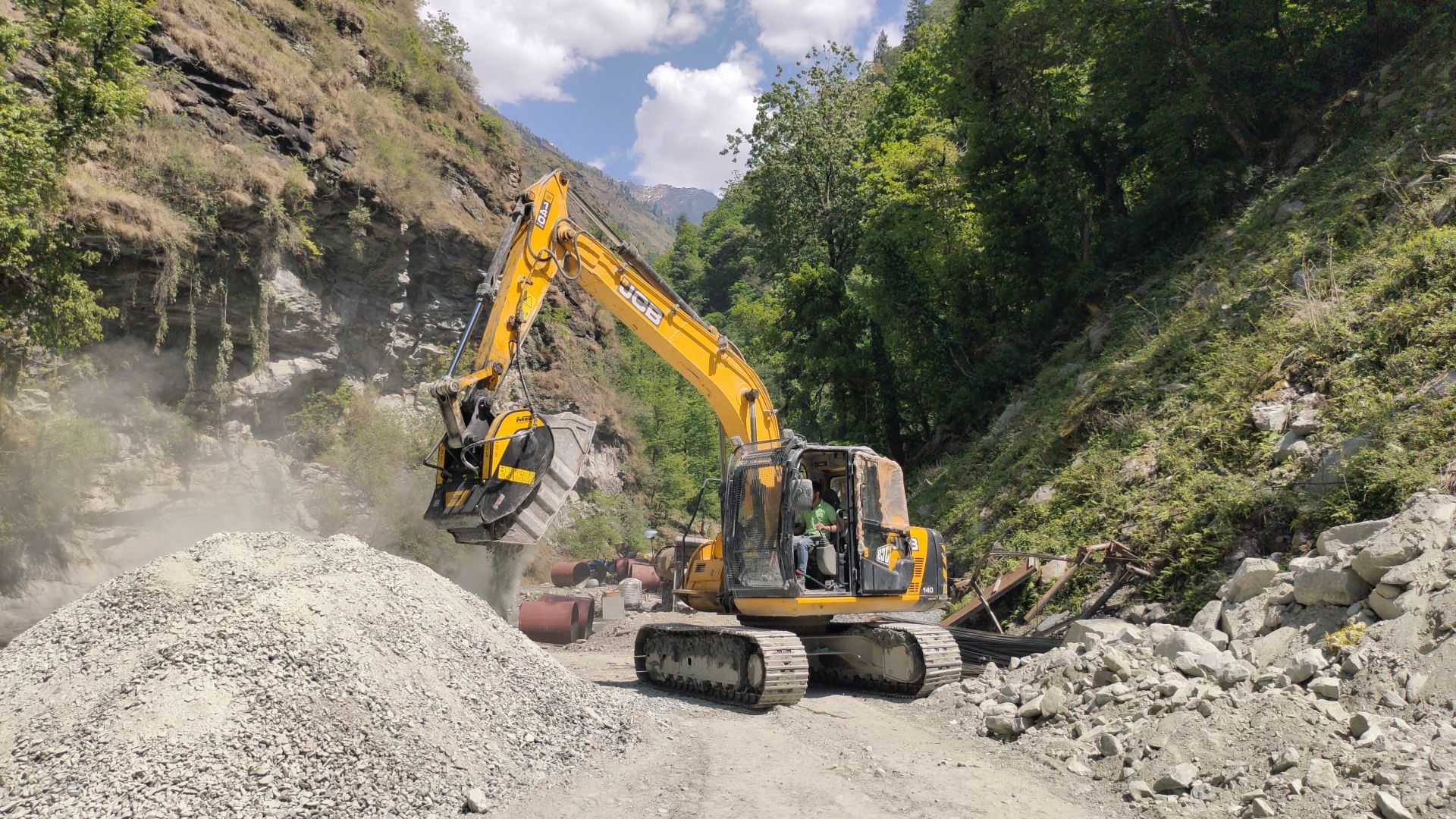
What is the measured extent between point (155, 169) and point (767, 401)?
13582 millimetres

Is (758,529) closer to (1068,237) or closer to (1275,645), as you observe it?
(1275,645)

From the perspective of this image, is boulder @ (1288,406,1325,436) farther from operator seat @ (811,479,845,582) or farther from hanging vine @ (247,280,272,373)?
hanging vine @ (247,280,272,373)

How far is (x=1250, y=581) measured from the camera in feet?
23.4

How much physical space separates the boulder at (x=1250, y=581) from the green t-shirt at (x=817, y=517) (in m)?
3.46

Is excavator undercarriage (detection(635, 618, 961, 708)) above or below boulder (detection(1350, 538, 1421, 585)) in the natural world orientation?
below

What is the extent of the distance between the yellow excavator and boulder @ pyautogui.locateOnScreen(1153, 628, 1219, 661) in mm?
2322

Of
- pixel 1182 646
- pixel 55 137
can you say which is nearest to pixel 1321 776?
pixel 1182 646

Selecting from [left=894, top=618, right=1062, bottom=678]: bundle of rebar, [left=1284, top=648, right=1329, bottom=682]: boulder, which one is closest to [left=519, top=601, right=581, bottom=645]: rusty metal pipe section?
[left=894, top=618, right=1062, bottom=678]: bundle of rebar

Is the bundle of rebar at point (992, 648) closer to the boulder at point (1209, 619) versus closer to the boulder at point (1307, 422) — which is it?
the boulder at point (1209, 619)

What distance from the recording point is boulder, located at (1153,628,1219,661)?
6.26 meters

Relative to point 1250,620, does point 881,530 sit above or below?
above

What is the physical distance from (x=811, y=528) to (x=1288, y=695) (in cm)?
430

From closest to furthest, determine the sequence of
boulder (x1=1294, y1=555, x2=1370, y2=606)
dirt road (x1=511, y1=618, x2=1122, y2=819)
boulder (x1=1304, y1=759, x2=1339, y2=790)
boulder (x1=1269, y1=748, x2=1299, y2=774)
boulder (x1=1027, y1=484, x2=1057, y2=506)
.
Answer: boulder (x1=1304, y1=759, x2=1339, y2=790) → boulder (x1=1269, y1=748, x2=1299, y2=774) → dirt road (x1=511, y1=618, x2=1122, y2=819) → boulder (x1=1294, y1=555, x2=1370, y2=606) → boulder (x1=1027, y1=484, x2=1057, y2=506)

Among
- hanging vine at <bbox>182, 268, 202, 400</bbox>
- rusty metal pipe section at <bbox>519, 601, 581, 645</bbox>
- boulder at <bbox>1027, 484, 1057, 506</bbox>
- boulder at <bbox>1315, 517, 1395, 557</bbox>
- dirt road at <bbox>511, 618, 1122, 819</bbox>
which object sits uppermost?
hanging vine at <bbox>182, 268, 202, 400</bbox>
